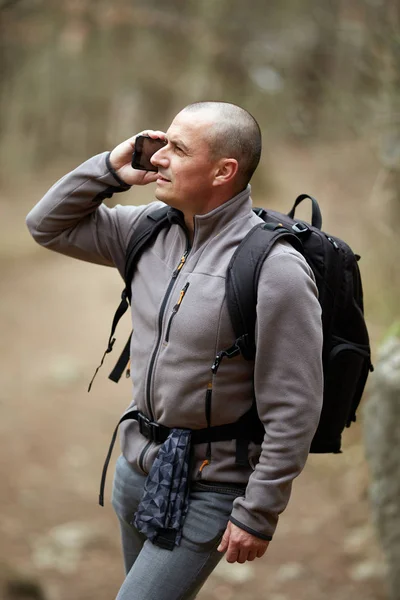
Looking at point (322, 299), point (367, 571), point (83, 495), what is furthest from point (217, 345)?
point (83, 495)

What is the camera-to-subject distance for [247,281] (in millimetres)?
1913

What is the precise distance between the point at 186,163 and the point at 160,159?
7 cm

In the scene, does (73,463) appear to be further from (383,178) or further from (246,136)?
(246,136)

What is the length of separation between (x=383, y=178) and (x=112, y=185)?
376 centimetres

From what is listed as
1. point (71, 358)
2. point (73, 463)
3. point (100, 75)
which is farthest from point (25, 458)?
point (100, 75)

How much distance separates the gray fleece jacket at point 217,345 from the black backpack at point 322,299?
28 millimetres

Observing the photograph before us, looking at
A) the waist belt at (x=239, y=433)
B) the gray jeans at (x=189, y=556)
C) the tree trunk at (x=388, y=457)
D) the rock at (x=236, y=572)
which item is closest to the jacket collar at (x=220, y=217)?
the waist belt at (x=239, y=433)

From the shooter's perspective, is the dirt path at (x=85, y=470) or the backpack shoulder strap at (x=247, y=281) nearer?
the backpack shoulder strap at (x=247, y=281)

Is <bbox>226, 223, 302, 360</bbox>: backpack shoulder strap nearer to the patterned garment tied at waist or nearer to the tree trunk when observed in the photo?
the patterned garment tied at waist

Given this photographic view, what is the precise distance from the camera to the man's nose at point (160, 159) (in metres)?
2.03

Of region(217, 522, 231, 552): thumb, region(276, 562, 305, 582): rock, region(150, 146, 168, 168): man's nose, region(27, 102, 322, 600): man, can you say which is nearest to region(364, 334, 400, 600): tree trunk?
region(276, 562, 305, 582): rock

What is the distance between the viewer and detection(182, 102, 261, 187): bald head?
1.99 metres

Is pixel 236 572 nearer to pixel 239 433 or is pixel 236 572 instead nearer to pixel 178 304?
pixel 239 433

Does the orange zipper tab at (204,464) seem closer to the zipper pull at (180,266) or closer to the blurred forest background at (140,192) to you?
the zipper pull at (180,266)
